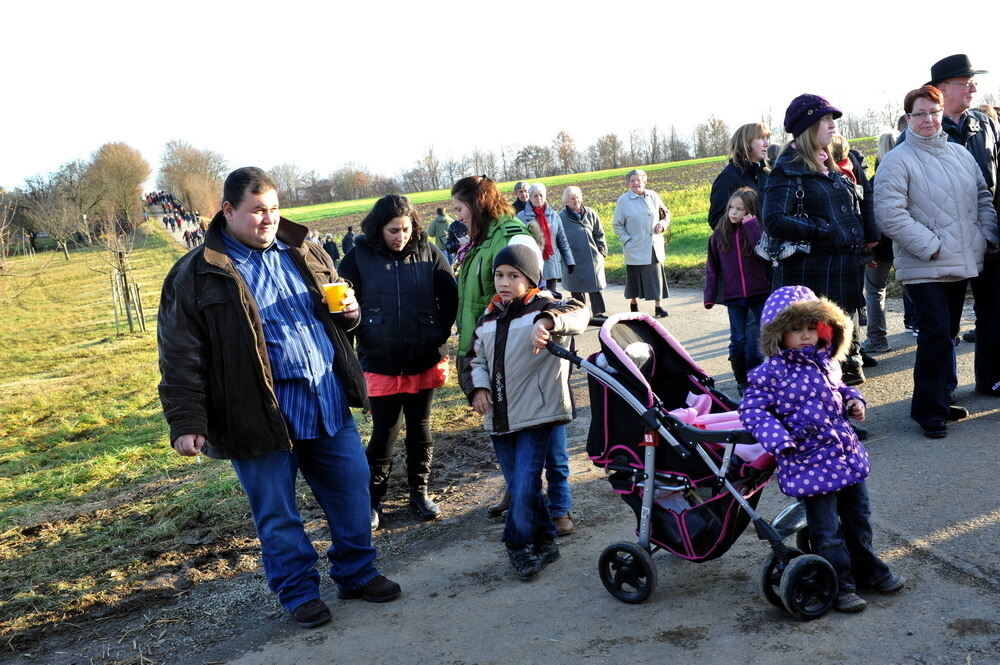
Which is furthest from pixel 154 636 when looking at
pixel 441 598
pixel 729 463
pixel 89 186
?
pixel 89 186

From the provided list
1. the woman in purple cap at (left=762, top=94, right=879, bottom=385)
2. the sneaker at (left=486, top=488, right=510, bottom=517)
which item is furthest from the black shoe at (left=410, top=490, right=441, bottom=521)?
the woman in purple cap at (left=762, top=94, right=879, bottom=385)

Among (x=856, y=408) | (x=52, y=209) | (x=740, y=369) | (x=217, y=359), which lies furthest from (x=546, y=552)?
(x=52, y=209)

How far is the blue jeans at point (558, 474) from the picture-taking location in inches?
187

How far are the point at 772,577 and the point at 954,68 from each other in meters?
4.22

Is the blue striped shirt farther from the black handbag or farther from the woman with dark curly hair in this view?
the black handbag

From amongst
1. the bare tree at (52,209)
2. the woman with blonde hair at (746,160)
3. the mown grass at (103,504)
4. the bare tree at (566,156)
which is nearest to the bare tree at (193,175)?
the bare tree at (52,209)

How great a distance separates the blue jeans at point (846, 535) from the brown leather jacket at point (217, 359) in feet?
7.70

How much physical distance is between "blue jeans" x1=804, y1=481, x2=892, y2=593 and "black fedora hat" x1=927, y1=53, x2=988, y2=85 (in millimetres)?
3716

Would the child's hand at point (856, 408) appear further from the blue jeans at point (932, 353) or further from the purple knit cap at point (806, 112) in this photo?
the purple knit cap at point (806, 112)

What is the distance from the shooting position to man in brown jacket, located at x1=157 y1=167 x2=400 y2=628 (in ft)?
12.5

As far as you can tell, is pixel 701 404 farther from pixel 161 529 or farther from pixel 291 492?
pixel 161 529

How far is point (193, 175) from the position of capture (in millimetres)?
94875

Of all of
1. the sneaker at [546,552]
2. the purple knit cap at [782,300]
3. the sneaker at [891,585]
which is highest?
the purple knit cap at [782,300]

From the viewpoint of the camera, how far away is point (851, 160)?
687 cm
